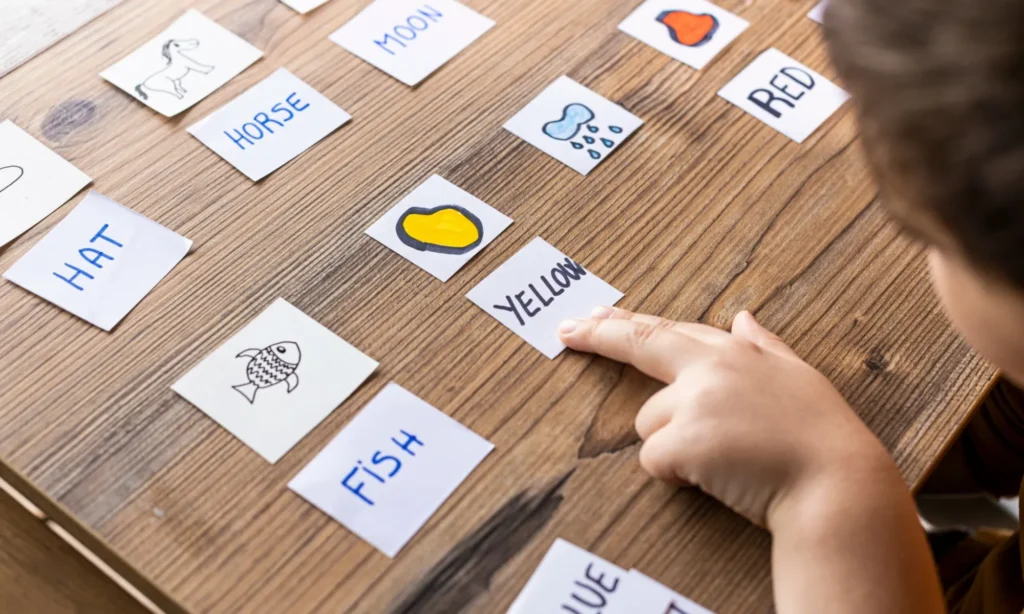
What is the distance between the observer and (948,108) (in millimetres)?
392

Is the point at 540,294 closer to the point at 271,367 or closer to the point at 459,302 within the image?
the point at 459,302

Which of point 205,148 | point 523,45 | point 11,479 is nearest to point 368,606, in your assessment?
point 11,479

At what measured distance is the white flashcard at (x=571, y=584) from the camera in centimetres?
51

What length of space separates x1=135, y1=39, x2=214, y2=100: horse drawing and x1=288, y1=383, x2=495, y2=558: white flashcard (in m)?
0.33

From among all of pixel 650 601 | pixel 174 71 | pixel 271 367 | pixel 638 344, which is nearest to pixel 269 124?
pixel 174 71

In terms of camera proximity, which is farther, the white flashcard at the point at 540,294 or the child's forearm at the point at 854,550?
the white flashcard at the point at 540,294

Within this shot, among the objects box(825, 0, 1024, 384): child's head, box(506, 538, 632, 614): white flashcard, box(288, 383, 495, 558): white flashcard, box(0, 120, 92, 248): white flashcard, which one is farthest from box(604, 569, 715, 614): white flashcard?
box(0, 120, 92, 248): white flashcard

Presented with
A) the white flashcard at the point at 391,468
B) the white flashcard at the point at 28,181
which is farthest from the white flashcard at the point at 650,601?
the white flashcard at the point at 28,181

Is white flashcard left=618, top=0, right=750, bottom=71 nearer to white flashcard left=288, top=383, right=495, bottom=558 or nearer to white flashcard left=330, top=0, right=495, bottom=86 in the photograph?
white flashcard left=330, top=0, right=495, bottom=86

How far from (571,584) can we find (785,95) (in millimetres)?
460

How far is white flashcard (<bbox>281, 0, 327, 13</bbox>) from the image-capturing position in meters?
0.80

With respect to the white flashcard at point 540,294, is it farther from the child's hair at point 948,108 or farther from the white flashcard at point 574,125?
the child's hair at point 948,108

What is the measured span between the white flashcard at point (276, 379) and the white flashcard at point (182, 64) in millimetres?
225

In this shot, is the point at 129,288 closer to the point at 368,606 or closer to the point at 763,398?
the point at 368,606
